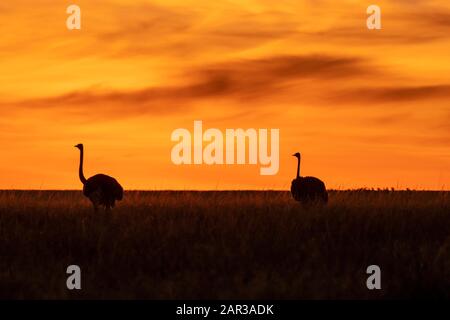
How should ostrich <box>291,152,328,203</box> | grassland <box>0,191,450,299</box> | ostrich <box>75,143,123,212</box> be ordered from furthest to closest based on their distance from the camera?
ostrich <box>291,152,328,203</box>
ostrich <box>75,143,123,212</box>
grassland <box>0,191,450,299</box>

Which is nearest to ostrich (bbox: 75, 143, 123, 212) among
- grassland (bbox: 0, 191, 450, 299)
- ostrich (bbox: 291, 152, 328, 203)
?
grassland (bbox: 0, 191, 450, 299)

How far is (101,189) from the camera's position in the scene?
22.0 m

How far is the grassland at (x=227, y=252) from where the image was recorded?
12.2 m

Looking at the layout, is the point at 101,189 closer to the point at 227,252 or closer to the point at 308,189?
the point at 308,189

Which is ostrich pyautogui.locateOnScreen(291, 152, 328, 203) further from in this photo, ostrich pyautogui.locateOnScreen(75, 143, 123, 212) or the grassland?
ostrich pyautogui.locateOnScreen(75, 143, 123, 212)

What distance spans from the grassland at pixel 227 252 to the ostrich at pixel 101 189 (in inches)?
90.4

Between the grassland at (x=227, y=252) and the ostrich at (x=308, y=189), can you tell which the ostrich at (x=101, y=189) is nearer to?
the grassland at (x=227, y=252)

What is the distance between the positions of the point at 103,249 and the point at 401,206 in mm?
8238

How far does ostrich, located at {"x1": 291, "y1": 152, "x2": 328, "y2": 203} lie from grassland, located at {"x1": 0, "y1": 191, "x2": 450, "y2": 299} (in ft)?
11.4

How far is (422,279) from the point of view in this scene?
41.4 ft

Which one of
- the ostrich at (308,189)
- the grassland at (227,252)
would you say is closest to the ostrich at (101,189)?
the grassland at (227,252)

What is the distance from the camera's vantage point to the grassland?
40.0ft

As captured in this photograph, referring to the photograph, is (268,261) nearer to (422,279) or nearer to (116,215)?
(422,279)
